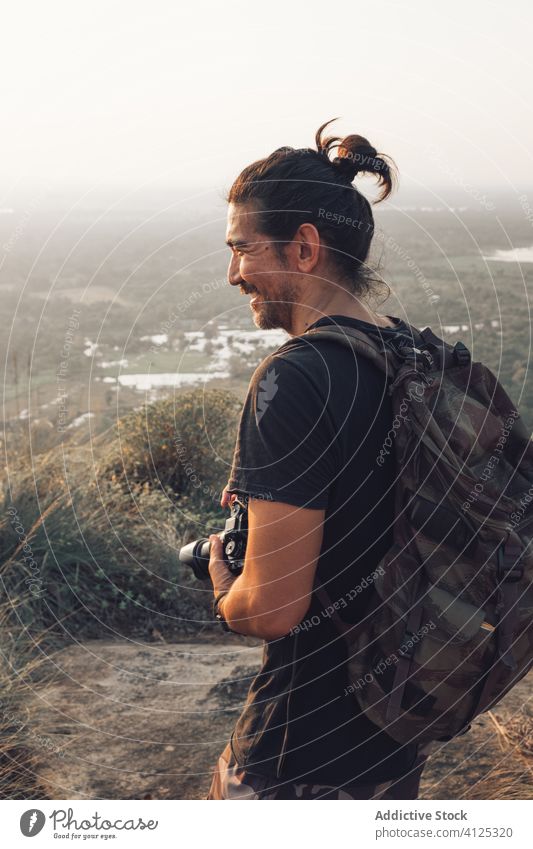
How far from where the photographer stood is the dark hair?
1.87 m

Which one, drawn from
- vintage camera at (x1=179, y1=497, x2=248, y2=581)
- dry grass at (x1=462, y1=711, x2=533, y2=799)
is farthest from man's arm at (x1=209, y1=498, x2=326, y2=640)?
dry grass at (x1=462, y1=711, x2=533, y2=799)

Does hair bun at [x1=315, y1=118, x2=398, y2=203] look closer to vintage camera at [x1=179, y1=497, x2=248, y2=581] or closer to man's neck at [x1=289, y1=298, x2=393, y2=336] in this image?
man's neck at [x1=289, y1=298, x2=393, y2=336]

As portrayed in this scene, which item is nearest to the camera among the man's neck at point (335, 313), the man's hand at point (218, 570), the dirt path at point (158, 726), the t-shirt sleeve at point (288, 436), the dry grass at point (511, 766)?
the t-shirt sleeve at point (288, 436)

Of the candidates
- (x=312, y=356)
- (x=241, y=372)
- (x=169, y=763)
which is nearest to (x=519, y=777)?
(x=169, y=763)

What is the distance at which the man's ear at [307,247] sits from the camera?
185 cm

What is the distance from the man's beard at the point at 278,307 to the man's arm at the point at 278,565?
20.4 inches

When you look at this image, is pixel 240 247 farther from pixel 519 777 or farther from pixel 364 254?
pixel 519 777

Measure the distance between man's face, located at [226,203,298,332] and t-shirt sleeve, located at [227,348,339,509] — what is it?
0.34 m

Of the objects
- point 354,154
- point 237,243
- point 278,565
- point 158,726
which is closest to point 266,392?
point 278,565

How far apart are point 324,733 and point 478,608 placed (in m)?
0.44

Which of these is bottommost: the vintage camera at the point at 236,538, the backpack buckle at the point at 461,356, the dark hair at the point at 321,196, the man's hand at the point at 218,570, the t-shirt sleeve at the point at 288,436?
the man's hand at the point at 218,570

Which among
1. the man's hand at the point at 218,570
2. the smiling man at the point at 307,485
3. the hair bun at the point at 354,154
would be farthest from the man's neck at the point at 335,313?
the man's hand at the point at 218,570

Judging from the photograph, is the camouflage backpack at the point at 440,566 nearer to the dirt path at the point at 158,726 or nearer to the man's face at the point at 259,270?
the man's face at the point at 259,270

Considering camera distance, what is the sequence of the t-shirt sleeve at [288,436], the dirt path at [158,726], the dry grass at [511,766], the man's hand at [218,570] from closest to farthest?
the t-shirt sleeve at [288,436] → the man's hand at [218,570] → the dry grass at [511,766] → the dirt path at [158,726]
